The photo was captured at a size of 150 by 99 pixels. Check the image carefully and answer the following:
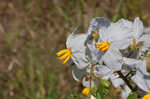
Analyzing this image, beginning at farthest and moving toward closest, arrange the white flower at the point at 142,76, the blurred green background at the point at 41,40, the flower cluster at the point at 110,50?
the blurred green background at the point at 41,40
the flower cluster at the point at 110,50
the white flower at the point at 142,76

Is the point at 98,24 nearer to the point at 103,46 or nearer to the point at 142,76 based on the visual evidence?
the point at 103,46

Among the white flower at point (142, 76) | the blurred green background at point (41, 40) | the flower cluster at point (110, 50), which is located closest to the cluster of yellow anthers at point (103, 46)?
the flower cluster at point (110, 50)

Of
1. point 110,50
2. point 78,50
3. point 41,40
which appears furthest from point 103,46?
point 41,40

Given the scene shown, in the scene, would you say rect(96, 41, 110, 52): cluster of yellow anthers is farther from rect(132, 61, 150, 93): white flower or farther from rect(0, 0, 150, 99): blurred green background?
rect(0, 0, 150, 99): blurred green background

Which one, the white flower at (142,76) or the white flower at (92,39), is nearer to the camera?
the white flower at (142,76)

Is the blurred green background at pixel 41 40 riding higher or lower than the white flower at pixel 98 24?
lower

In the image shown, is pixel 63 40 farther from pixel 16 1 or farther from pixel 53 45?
pixel 16 1

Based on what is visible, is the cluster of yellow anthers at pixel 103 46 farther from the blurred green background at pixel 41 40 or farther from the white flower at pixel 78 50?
the blurred green background at pixel 41 40

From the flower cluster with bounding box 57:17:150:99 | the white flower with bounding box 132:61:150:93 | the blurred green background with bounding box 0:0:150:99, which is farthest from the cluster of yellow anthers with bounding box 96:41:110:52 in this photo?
the blurred green background with bounding box 0:0:150:99
